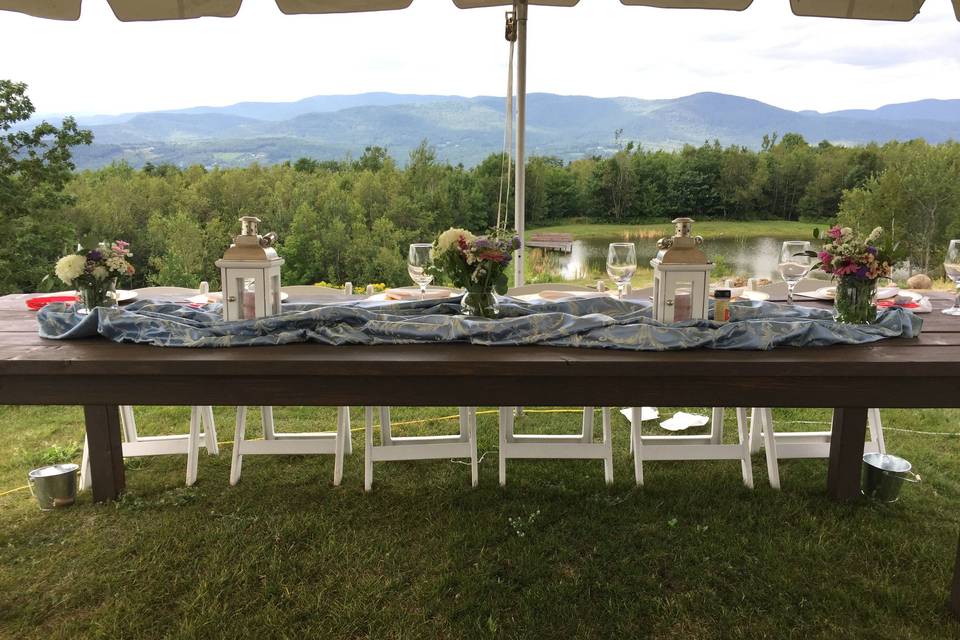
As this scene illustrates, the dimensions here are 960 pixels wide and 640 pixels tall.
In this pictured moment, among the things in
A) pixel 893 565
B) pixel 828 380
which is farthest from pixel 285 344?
pixel 893 565

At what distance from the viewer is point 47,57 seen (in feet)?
18.4

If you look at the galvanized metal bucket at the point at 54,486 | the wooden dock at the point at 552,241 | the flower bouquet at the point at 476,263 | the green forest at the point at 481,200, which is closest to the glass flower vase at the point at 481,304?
the flower bouquet at the point at 476,263

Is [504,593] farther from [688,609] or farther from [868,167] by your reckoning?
[868,167]

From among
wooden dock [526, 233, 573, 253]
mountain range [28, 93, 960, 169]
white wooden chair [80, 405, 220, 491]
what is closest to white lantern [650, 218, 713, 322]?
white wooden chair [80, 405, 220, 491]

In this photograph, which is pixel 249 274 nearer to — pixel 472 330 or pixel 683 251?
pixel 472 330

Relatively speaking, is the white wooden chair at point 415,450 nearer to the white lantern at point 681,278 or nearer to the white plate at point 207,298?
the white plate at point 207,298

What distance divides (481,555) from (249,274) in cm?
126

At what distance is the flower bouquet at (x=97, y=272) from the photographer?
2.07m

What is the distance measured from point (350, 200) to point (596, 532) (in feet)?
15.7

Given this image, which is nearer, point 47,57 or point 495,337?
point 495,337

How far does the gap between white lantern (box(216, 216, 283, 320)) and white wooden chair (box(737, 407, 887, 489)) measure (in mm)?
2037

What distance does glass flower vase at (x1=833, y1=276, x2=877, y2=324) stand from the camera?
1.98 meters

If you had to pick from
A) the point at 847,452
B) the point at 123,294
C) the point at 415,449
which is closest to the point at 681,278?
the point at 847,452

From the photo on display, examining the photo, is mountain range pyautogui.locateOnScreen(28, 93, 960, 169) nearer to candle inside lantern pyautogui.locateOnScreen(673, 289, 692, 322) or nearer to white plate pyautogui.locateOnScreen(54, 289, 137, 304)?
white plate pyautogui.locateOnScreen(54, 289, 137, 304)
